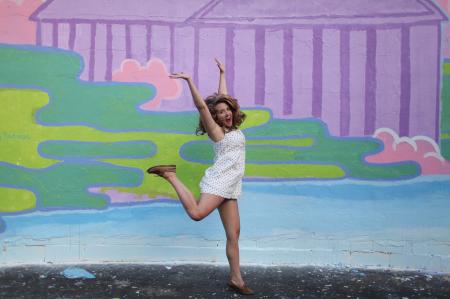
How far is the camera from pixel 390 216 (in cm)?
469

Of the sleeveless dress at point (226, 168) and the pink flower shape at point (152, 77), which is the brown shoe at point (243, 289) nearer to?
the sleeveless dress at point (226, 168)

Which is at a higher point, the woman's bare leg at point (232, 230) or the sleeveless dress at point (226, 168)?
the sleeveless dress at point (226, 168)

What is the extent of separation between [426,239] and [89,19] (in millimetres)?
3594

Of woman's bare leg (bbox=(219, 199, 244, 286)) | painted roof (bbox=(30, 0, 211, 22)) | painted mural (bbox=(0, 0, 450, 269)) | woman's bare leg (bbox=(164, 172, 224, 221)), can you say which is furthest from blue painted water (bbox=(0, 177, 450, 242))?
painted roof (bbox=(30, 0, 211, 22))

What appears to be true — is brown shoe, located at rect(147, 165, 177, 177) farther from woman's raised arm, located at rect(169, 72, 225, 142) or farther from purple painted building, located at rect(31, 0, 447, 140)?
purple painted building, located at rect(31, 0, 447, 140)

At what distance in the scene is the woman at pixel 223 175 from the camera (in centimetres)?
391

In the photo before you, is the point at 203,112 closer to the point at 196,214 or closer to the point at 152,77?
the point at 196,214

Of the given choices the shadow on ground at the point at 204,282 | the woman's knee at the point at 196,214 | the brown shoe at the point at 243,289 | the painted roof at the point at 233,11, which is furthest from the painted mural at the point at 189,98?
the brown shoe at the point at 243,289

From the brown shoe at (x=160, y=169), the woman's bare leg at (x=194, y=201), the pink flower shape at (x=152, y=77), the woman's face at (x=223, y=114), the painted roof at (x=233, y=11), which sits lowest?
the woman's bare leg at (x=194, y=201)

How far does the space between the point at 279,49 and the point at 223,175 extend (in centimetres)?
139

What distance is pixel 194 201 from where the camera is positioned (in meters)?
3.91

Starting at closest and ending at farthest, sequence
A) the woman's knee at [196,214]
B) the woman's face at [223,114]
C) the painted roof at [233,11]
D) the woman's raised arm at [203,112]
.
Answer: the woman's raised arm at [203,112] < the woman's knee at [196,214] < the woman's face at [223,114] < the painted roof at [233,11]

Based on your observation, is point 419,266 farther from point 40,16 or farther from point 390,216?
point 40,16

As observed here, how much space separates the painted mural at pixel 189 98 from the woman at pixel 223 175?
0.67 m
